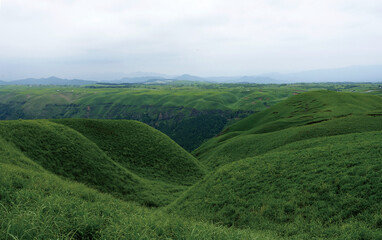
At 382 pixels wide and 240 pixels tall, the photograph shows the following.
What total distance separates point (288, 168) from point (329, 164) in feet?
12.5

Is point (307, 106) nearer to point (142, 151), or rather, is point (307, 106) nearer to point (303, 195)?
point (142, 151)

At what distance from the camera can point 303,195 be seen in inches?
605

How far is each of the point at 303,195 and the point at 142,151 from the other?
33.2 metres

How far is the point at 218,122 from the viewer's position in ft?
623

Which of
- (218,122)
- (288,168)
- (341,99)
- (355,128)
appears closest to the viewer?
(288,168)

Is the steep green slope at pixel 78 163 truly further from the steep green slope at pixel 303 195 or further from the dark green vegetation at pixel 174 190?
the steep green slope at pixel 303 195

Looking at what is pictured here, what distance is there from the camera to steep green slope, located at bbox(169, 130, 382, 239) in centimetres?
1182

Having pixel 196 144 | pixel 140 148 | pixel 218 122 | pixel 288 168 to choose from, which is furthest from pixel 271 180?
pixel 218 122

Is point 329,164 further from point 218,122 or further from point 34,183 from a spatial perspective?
point 218,122

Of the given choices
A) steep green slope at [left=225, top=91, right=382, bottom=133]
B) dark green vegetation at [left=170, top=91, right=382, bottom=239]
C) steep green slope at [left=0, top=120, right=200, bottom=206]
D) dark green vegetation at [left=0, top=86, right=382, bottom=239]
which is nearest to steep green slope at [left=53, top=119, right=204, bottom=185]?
dark green vegetation at [left=0, top=86, right=382, bottom=239]

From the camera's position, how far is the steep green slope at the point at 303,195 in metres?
11.8

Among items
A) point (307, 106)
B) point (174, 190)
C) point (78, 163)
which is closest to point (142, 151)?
point (174, 190)

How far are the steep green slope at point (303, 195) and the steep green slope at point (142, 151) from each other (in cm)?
1457

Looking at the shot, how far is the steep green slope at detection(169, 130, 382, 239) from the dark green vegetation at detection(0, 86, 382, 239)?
77mm
